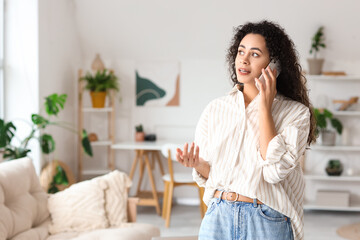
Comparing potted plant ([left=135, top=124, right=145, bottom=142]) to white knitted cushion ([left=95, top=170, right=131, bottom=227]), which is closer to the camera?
white knitted cushion ([left=95, top=170, right=131, bottom=227])

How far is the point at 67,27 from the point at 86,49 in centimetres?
50

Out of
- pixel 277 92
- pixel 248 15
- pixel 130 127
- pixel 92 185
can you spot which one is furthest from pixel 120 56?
pixel 277 92

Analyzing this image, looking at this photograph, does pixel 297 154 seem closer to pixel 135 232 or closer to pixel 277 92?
pixel 277 92

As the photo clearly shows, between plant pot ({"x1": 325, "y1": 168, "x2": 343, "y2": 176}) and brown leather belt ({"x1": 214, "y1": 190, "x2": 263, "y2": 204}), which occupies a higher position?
brown leather belt ({"x1": 214, "y1": 190, "x2": 263, "y2": 204})

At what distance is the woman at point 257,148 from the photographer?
59.6 inches

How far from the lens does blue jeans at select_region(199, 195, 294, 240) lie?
1.51m

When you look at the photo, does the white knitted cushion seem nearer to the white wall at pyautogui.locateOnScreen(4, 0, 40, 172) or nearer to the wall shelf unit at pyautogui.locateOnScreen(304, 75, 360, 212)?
the white wall at pyautogui.locateOnScreen(4, 0, 40, 172)

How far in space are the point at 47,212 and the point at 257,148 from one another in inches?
79.5

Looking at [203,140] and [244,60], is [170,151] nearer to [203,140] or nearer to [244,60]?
[203,140]

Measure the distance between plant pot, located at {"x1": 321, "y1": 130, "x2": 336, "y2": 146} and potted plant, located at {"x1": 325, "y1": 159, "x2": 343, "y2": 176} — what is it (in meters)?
0.22

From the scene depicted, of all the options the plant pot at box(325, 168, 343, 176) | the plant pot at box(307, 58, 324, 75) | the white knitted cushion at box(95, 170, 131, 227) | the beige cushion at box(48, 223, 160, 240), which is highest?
the plant pot at box(307, 58, 324, 75)

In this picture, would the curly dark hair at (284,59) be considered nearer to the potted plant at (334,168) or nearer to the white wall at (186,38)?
the white wall at (186,38)

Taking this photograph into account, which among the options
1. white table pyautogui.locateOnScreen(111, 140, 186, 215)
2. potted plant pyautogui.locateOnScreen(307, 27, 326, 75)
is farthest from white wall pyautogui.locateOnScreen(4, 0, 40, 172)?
potted plant pyautogui.locateOnScreen(307, 27, 326, 75)

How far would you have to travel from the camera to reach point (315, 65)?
5215 mm
